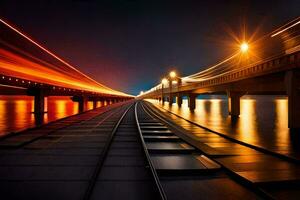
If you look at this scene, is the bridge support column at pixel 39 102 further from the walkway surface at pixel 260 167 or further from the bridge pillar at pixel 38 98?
the walkway surface at pixel 260 167

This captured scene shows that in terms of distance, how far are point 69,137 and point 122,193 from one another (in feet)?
33.6

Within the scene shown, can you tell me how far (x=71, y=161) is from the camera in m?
10.4

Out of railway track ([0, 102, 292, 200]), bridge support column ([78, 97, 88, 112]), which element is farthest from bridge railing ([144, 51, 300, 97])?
bridge support column ([78, 97, 88, 112])

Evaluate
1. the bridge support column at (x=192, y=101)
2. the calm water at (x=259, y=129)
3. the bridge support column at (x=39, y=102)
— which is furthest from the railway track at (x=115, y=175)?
the bridge support column at (x=192, y=101)

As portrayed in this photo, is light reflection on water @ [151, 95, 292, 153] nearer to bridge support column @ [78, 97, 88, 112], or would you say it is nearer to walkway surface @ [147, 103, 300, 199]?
walkway surface @ [147, 103, 300, 199]

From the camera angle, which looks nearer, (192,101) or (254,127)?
(254,127)

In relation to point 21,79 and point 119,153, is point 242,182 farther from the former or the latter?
point 21,79

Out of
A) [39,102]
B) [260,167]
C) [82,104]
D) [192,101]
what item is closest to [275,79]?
[260,167]

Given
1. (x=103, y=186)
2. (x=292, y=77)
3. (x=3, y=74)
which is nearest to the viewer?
(x=103, y=186)

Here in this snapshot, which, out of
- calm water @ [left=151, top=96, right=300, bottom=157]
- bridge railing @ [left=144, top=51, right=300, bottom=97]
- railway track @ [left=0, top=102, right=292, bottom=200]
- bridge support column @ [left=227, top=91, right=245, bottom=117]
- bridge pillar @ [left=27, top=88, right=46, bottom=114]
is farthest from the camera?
bridge support column @ [left=227, top=91, right=245, bottom=117]

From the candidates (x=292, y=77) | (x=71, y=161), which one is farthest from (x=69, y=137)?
(x=292, y=77)

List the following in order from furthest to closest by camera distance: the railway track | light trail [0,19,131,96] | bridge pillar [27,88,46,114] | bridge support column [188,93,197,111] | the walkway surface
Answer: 1. bridge support column [188,93,197,111]
2. bridge pillar [27,88,46,114]
3. light trail [0,19,131,96]
4. the walkway surface
5. the railway track

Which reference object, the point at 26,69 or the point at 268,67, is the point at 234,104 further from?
the point at 26,69

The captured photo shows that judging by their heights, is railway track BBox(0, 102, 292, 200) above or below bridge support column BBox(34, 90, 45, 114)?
below
